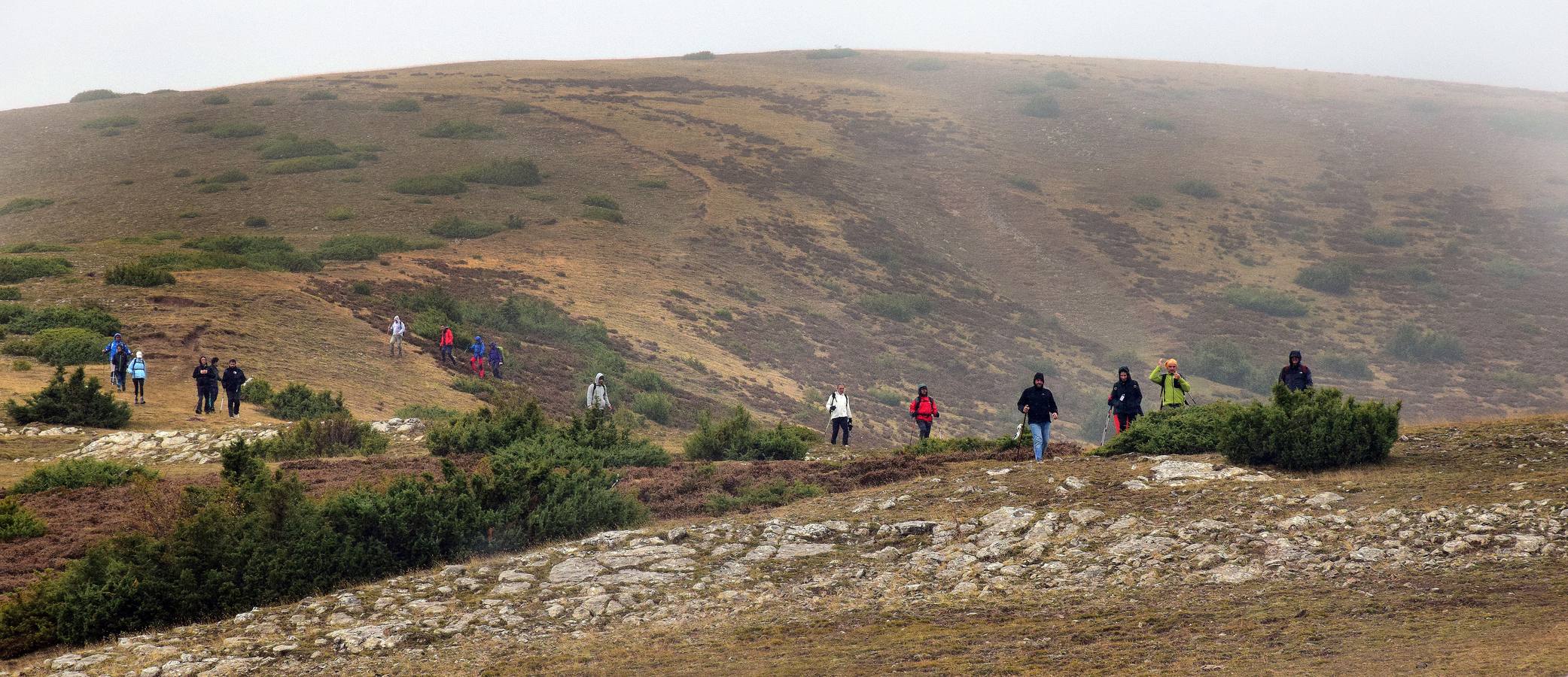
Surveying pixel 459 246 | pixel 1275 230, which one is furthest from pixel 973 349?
pixel 1275 230

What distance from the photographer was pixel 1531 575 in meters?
8.86

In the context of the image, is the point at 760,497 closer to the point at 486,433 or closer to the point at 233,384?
the point at 486,433

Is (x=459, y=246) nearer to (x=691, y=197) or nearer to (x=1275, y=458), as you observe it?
(x=691, y=197)

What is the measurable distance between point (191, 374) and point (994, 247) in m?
41.0

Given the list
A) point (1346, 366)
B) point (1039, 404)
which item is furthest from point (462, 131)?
point (1039, 404)

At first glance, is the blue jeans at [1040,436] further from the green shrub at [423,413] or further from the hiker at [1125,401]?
the green shrub at [423,413]

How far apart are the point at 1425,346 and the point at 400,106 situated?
55.0 m

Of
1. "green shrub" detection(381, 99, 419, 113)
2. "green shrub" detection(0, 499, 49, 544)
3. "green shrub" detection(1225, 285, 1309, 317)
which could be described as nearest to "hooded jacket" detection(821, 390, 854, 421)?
"green shrub" detection(0, 499, 49, 544)

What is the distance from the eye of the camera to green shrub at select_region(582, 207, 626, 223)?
5062 centimetres

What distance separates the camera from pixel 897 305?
48.8 m

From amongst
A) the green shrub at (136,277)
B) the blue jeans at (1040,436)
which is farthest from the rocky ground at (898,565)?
the green shrub at (136,277)

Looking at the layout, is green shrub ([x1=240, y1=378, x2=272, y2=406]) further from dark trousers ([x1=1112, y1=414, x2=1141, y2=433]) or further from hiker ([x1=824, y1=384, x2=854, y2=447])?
dark trousers ([x1=1112, y1=414, x2=1141, y2=433])

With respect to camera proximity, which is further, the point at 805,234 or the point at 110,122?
the point at 110,122

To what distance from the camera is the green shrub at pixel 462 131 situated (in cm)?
6025
